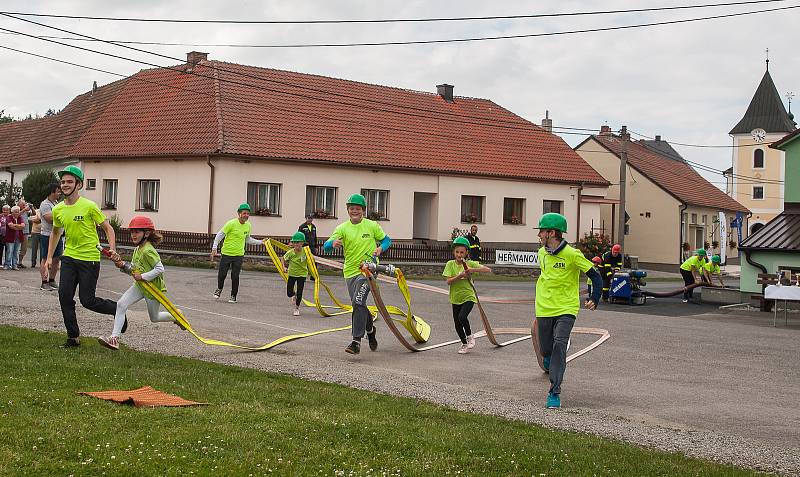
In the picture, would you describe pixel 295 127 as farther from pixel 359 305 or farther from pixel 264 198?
pixel 359 305

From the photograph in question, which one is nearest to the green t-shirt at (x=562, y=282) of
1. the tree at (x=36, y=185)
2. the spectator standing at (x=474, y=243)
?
the spectator standing at (x=474, y=243)

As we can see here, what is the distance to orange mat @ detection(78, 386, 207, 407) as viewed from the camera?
7.76 metres

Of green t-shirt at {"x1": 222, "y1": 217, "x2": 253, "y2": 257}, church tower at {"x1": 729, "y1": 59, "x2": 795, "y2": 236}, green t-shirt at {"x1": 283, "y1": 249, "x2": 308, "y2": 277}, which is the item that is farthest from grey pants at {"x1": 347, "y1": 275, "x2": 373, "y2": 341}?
church tower at {"x1": 729, "y1": 59, "x2": 795, "y2": 236}

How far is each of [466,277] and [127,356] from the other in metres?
4.87

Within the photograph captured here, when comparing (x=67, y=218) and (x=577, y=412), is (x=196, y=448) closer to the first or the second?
(x=577, y=412)

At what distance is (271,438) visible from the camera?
→ 6742 mm

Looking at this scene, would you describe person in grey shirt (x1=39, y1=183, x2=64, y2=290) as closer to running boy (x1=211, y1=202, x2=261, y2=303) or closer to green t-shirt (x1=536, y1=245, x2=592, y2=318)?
running boy (x1=211, y1=202, x2=261, y2=303)

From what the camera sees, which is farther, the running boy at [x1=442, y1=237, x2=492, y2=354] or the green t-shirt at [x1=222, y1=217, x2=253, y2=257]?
the green t-shirt at [x1=222, y1=217, x2=253, y2=257]

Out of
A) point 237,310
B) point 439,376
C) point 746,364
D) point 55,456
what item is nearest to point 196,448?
point 55,456

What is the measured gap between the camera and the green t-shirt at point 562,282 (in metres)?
9.99

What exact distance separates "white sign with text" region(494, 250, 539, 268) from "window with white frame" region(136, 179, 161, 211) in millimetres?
13993

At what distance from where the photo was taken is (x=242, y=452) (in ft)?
20.7

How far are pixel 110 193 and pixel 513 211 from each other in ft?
59.7

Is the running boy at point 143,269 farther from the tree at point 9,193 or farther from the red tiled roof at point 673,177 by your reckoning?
the red tiled roof at point 673,177
